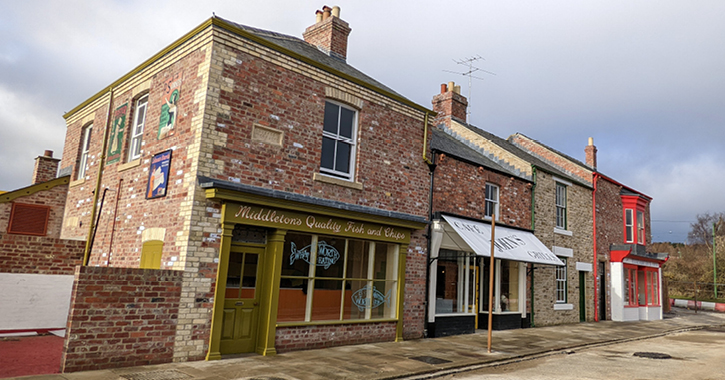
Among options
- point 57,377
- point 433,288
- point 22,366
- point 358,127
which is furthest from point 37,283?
point 433,288

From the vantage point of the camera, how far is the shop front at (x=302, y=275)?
350 inches

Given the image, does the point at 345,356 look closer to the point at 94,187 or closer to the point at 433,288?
the point at 433,288

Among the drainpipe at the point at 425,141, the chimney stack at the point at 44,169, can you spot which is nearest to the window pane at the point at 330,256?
the drainpipe at the point at 425,141

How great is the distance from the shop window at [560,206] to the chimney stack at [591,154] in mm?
7274

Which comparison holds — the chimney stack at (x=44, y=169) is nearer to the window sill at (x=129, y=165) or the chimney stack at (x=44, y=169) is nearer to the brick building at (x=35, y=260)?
the brick building at (x=35, y=260)

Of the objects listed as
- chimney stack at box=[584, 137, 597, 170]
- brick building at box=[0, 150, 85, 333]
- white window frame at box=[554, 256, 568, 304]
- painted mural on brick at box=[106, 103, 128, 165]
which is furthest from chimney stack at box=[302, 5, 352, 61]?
chimney stack at box=[584, 137, 597, 170]

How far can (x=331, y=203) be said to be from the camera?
400 inches

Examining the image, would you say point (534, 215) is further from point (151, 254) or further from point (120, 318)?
point (120, 318)

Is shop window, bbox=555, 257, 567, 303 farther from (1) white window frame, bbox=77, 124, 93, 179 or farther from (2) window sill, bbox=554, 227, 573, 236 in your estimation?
(1) white window frame, bbox=77, 124, 93, 179

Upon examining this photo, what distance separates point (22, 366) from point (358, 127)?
25.7 ft

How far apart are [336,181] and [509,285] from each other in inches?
341

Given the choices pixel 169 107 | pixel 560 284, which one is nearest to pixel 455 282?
pixel 560 284

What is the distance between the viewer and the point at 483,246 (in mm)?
13125

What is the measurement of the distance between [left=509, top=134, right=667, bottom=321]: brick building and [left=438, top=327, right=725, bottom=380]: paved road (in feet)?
23.3
